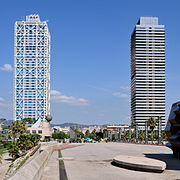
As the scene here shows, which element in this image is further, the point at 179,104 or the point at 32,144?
the point at 32,144

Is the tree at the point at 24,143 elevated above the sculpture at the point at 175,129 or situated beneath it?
situated beneath

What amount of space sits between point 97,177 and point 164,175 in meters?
4.80

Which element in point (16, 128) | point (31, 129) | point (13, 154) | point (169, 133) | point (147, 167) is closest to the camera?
point (147, 167)

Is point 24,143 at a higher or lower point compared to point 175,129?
lower

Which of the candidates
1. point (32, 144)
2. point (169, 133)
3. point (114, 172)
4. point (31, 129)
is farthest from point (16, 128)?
point (114, 172)

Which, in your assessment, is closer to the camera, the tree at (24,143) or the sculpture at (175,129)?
the sculpture at (175,129)

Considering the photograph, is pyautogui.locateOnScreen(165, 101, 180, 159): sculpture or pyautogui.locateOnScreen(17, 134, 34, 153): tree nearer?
pyautogui.locateOnScreen(165, 101, 180, 159): sculpture

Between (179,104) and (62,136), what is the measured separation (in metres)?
107

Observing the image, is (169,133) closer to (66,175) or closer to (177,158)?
(177,158)

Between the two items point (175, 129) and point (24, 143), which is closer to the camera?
point (175, 129)

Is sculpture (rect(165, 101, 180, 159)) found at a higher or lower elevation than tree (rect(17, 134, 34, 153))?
higher

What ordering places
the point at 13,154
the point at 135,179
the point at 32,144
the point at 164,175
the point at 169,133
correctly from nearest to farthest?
the point at 135,179
the point at 164,175
the point at 169,133
the point at 13,154
the point at 32,144

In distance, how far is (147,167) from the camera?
67.5ft

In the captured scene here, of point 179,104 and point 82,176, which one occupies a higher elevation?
point 179,104
